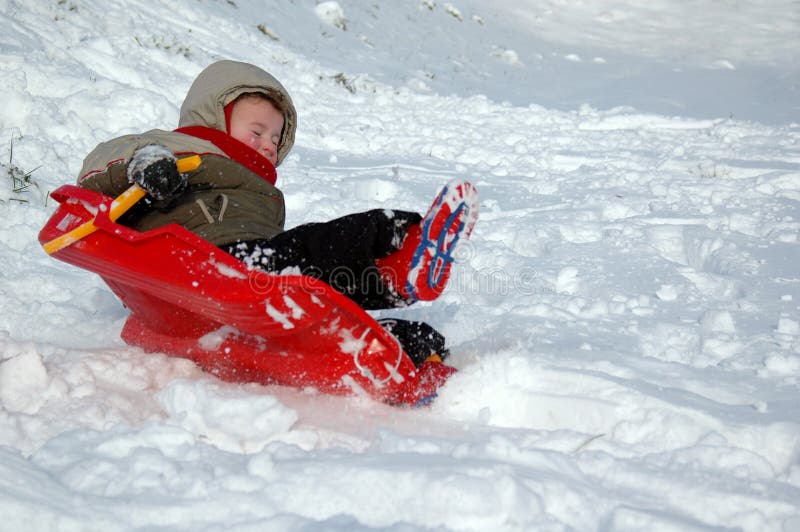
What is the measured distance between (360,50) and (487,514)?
8.81m

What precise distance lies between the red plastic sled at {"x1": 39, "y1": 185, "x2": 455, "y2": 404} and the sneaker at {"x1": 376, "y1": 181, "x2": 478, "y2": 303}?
0.21 meters

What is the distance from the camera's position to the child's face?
2826mm

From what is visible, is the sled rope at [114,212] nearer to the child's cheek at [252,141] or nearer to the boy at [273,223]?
the boy at [273,223]

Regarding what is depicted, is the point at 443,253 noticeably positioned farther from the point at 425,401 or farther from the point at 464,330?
the point at 464,330

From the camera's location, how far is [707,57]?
38.8 ft

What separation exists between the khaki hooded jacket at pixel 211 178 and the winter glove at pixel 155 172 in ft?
0.24

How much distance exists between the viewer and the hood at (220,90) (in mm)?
2762

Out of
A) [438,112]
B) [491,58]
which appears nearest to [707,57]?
[491,58]

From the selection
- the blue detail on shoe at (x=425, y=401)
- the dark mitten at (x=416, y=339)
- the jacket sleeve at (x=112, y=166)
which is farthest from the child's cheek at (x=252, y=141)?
the blue detail on shoe at (x=425, y=401)

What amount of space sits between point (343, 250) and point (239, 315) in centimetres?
38

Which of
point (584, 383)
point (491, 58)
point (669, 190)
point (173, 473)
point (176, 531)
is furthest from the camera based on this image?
point (491, 58)

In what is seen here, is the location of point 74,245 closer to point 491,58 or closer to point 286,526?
point 286,526

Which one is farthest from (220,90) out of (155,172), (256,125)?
(155,172)

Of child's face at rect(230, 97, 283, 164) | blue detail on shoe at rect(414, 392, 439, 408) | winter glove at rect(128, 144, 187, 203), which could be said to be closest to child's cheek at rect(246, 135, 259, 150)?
child's face at rect(230, 97, 283, 164)
